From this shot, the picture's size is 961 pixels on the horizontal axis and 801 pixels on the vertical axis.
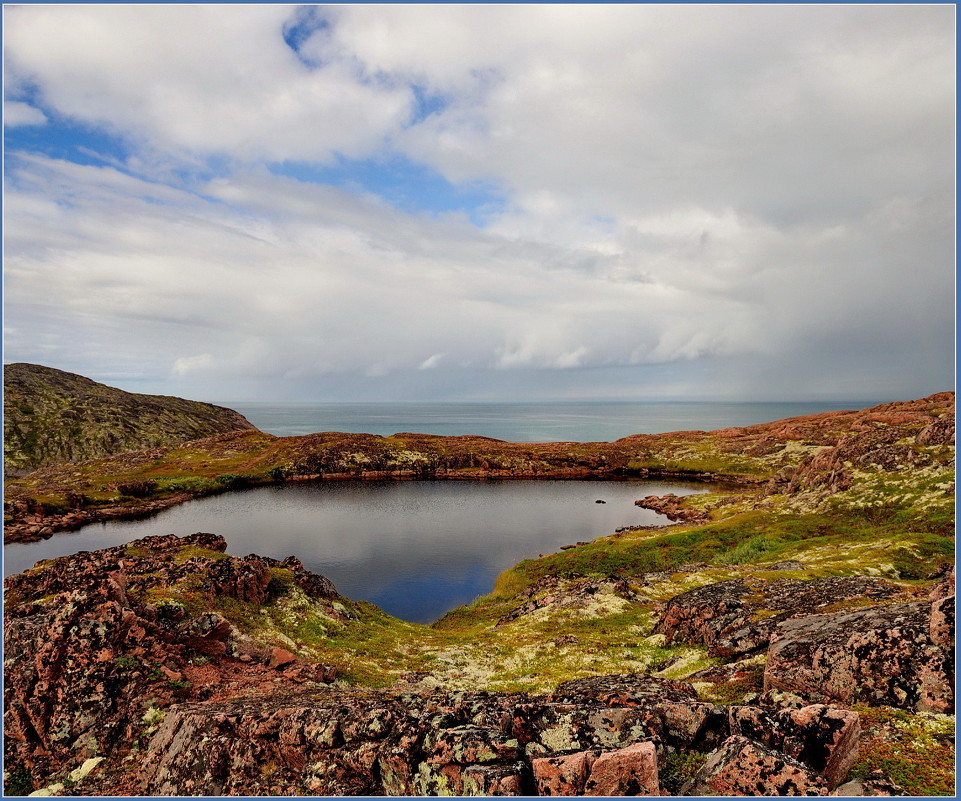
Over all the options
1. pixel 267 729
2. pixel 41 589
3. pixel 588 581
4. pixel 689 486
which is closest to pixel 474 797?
pixel 267 729

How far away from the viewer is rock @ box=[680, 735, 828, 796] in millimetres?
11391

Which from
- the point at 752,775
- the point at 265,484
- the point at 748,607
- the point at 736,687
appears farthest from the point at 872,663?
the point at 265,484

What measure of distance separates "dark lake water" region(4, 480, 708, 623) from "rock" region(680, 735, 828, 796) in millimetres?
52703

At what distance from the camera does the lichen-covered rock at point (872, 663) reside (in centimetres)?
1550

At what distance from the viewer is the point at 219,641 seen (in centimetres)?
2694

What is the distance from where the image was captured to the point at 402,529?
102562 mm

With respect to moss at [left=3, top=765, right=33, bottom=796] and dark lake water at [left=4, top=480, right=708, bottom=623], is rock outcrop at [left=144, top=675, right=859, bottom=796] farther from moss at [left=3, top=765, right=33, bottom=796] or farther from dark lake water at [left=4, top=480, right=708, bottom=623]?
dark lake water at [left=4, top=480, right=708, bottom=623]

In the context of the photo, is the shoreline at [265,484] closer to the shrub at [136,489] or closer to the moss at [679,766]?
the shrub at [136,489]

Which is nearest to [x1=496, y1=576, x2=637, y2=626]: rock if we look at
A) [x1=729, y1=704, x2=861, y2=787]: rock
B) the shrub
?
[x1=729, y1=704, x2=861, y2=787]: rock

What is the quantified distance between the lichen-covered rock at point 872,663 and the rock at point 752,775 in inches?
191

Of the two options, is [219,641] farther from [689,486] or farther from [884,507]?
[689,486]

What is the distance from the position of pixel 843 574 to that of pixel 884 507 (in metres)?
32.2

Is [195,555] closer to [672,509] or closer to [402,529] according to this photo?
[402,529]

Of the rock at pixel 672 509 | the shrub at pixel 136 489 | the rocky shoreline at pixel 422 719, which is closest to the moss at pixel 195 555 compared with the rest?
the rocky shoreline at pixel 422 719
